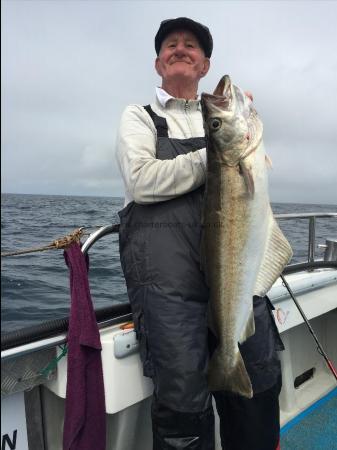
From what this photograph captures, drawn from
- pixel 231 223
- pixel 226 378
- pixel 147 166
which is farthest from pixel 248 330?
pixel 147 166

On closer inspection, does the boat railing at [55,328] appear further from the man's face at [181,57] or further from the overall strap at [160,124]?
the man's face at [181,57]

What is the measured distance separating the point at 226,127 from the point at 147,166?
0.49 m

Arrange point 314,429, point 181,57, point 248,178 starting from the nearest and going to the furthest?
point 248,178, point 181,57, point 314,429

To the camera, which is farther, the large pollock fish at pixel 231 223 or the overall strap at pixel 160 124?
the overall strap at pixel 160 124

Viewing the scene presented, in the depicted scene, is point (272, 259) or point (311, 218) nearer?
point (272, 259)

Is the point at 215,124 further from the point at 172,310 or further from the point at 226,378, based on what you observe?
the point at 226,378

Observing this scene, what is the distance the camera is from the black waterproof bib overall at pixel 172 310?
2197mm

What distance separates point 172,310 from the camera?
2248 mm

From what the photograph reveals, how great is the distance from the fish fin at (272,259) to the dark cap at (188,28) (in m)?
1.44

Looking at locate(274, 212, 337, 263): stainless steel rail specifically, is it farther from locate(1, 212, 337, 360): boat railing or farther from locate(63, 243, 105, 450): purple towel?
locate(63, 243, 105, 450): purple towel

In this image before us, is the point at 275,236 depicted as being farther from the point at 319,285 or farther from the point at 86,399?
the point at 319,285

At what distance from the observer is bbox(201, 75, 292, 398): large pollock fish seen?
7.43 ft

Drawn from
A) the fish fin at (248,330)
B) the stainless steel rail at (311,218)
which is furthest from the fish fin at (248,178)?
the stainless steel rail at (311,218)

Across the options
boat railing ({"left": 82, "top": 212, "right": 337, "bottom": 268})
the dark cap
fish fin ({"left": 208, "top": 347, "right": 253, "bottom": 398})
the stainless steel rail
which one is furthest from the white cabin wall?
the dark cap
